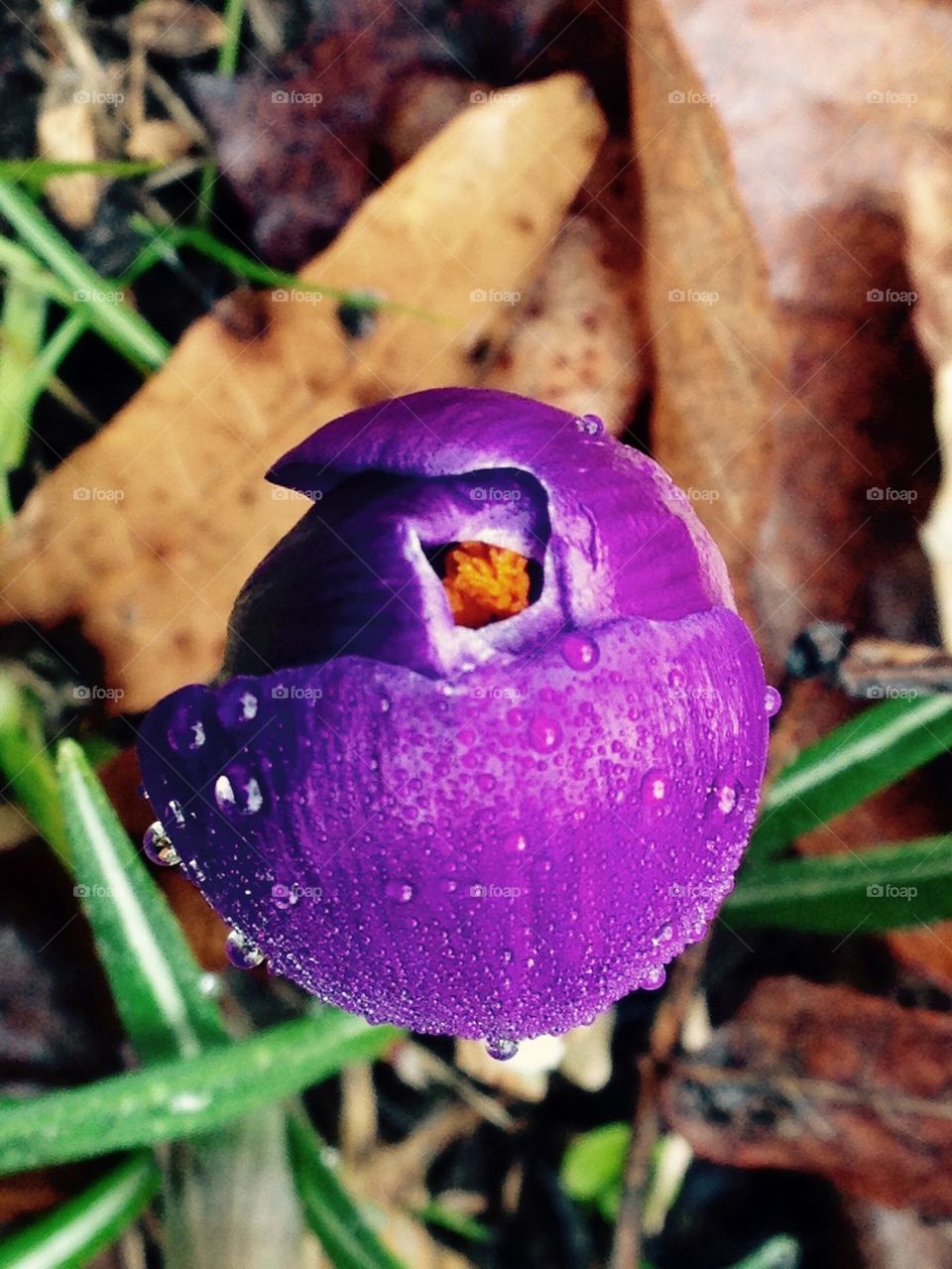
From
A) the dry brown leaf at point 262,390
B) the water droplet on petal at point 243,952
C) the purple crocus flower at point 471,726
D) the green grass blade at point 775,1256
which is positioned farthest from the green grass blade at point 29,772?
the green grass blade at point 775,1256

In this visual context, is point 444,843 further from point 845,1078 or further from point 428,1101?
point 428,1101

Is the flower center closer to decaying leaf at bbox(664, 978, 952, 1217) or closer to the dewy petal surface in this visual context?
the dewy petal surface

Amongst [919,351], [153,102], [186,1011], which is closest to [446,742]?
[186,1011]

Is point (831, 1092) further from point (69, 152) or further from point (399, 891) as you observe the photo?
point (69, 152)

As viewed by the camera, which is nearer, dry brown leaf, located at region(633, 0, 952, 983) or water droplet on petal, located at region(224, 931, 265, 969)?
water droplet on petal, located at region(224, 931, 265, 969)

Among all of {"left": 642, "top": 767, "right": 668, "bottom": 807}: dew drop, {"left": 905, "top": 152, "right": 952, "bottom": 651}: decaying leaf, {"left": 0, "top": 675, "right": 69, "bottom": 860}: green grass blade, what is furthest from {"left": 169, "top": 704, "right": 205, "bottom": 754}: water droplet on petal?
{"left": 905, "top": 152, "right": 952, "bottom": 651}: decaying leaf

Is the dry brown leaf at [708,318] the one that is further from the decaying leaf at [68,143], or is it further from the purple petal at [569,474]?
the decaying leaf at [68,143]
